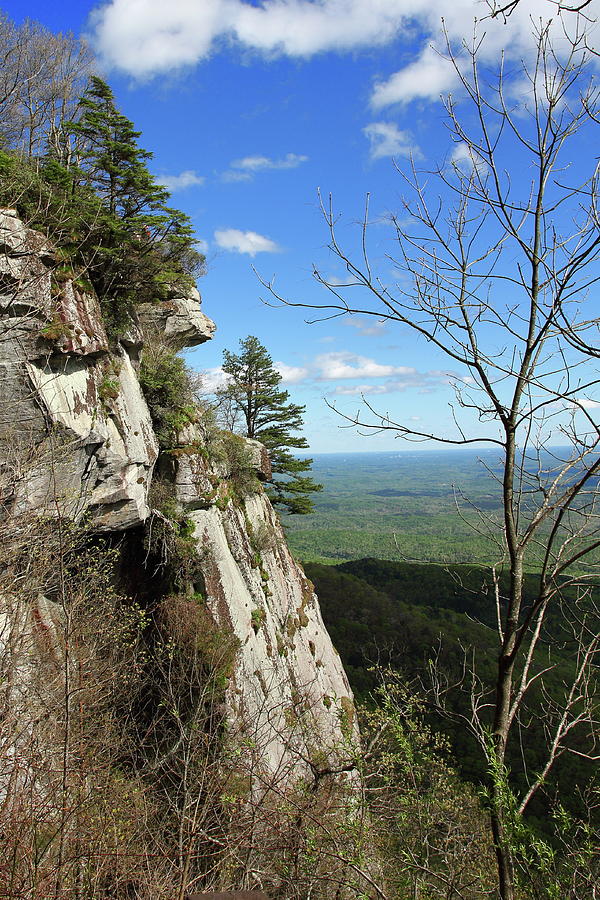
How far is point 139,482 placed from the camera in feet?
40.4

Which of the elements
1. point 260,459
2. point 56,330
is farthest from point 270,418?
point 56,330

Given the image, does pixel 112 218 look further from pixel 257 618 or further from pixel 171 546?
pixel 257 618

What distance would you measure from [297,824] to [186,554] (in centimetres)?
699

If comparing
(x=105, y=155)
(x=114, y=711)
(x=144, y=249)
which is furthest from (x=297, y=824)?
(x=105, y=155)

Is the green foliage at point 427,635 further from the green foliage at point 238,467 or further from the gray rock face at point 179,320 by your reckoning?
the gray rock face at point 179,320

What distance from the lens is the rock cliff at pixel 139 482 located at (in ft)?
29.6

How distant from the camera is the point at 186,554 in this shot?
12.9 meters

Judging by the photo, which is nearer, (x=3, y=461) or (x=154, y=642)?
(x=3, y=461)

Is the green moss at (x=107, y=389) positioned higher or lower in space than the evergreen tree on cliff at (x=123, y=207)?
lower

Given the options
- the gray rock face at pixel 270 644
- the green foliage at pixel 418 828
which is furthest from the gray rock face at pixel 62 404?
the green foliage at pixel 418 828

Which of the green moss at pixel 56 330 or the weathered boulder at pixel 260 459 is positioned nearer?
the green moss at pixel 56 330

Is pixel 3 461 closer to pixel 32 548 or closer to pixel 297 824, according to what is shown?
pixel 32 548

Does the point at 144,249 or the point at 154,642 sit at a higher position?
the point at 144,249

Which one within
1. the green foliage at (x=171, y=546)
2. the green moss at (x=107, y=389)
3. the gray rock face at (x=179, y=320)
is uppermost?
the gray rock face at (x=179, y=320)
